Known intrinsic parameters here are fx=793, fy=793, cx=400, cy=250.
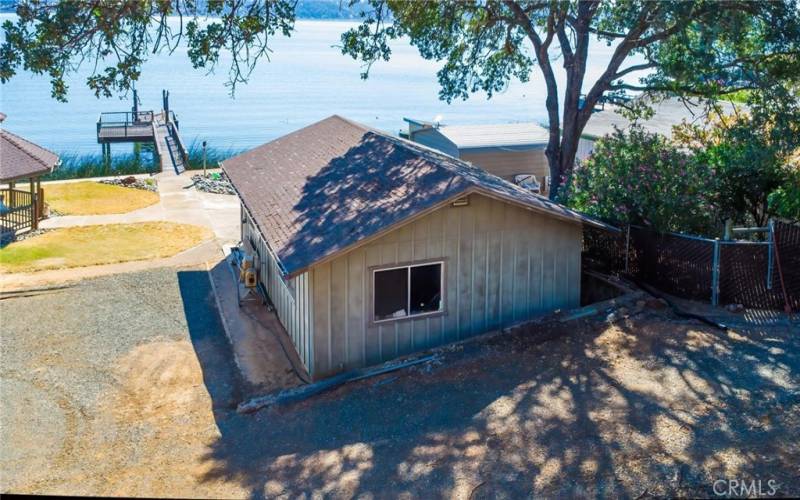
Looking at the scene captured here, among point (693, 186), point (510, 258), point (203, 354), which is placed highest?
point (693, 186)

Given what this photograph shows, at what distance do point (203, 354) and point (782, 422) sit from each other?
10.9 meters

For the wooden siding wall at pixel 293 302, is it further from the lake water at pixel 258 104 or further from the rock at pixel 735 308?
the lake water at pixel 258 104

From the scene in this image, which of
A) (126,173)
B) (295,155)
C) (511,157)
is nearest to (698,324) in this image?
(295,155)

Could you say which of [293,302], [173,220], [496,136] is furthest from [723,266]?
[173,220]

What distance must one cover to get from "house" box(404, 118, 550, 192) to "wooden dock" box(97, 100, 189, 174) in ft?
50.5

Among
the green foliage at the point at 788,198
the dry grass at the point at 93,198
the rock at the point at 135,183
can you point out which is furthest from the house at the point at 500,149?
the rock at the point at 135,183

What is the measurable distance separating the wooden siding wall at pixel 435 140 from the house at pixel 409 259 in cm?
1172

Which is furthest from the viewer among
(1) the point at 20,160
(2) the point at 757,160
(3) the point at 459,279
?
(1) the point at 20,160

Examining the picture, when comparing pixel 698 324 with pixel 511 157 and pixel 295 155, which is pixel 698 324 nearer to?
pixel 295 155

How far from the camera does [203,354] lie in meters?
16.5

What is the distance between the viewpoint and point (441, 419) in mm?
12273

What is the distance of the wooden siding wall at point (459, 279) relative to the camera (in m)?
14.4

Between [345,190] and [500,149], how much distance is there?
1341cm

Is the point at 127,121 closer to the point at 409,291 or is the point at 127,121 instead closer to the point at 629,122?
the point at 629,122
